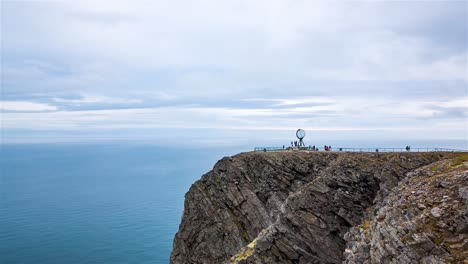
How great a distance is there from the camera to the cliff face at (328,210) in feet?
99.6

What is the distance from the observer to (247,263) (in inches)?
1938

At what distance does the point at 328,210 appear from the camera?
5041 cm

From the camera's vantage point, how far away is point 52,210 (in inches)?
6816

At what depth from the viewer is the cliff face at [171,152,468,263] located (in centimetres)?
3036

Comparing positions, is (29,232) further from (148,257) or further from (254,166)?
(254,166)

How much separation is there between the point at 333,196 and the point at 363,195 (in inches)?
164

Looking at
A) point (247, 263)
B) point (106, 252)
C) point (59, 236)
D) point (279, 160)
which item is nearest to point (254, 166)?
point (279, 160)

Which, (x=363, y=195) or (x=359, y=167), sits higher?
(x=359, y=167)

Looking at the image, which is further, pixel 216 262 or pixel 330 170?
pixel 216 262

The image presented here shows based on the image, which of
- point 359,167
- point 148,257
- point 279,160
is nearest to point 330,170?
point 359,167

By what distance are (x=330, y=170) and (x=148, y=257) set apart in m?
80.5

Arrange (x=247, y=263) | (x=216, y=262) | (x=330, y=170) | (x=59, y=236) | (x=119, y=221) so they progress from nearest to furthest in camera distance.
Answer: (x=247, y=263), (x=330, y=170), (x=216, y=262), (x=59, y=236), (x=119, y=221)

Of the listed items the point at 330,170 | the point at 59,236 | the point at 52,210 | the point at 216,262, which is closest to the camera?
the point at 330,170

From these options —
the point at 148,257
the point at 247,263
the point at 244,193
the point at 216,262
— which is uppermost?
the point at 244,193
